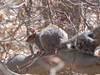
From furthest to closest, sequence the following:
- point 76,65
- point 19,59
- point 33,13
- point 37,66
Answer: point 33,13 < point 19,59 < point 37,66 < point 76,65

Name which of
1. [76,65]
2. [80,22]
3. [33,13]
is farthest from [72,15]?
[76,65]

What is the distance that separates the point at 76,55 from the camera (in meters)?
2.12

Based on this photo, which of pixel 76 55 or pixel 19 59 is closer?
pixel 76 55

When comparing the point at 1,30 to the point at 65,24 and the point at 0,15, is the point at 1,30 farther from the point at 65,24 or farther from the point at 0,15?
the point at 65,24

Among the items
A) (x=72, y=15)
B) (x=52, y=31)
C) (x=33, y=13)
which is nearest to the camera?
(x=52, y=31)

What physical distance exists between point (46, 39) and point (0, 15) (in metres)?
0.59

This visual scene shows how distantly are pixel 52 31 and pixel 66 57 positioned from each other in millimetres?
1139

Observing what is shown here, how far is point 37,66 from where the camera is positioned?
2158mm

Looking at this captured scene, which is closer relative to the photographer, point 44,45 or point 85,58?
point 85,58

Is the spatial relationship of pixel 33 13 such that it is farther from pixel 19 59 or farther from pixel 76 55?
pixel 76 55

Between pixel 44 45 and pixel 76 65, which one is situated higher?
pixel 76 65

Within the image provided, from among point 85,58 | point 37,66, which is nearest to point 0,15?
point 37,66

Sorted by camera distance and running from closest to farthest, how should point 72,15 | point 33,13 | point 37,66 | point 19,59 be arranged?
point 37,66, point 19,59, point 33,13, point 72,15

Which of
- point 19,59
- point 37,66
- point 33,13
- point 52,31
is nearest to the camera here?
point 37,66
